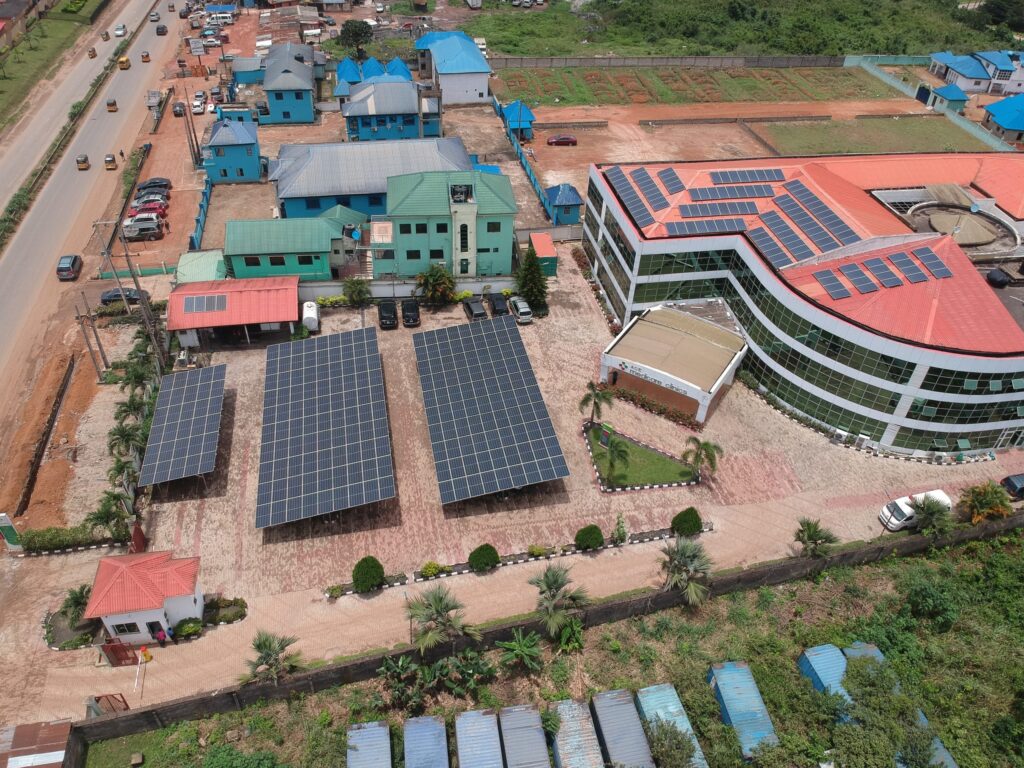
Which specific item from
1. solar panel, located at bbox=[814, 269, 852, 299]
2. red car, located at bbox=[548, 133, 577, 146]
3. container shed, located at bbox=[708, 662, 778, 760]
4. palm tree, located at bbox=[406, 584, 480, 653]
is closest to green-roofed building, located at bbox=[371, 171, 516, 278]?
solar panel, located at bbox=[814, 269, 852, 299]

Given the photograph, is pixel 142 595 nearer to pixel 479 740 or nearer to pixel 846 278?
pixel 479 740

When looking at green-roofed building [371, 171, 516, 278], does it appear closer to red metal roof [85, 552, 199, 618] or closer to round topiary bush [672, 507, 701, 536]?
round topiary bush [672, 507, 701, 536]

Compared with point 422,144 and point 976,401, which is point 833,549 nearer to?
point 976,401

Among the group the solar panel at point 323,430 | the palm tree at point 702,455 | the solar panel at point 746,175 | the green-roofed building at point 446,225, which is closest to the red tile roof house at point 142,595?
the solar panel at point 323,430

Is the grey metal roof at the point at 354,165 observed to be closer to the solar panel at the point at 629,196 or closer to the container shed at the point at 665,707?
the solar panel at the point at 629,196

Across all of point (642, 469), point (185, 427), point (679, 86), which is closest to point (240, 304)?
point (185, 427)

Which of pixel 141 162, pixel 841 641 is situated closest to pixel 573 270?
pixel 841 641
